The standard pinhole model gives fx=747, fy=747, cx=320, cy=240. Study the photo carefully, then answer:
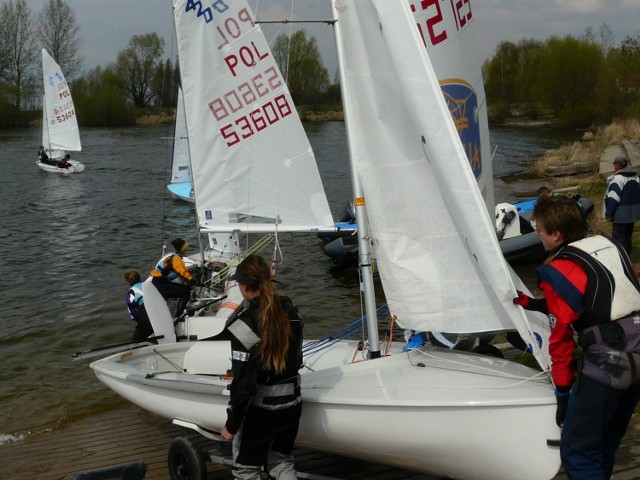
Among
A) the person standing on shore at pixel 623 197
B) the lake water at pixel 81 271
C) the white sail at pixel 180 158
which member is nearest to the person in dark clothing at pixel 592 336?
the lake water at pixel 81 271

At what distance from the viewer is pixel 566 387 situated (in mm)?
3416

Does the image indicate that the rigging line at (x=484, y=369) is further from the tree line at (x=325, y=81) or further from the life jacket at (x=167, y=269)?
the tree line at (x=325, y=81)

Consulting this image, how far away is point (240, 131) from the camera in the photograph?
8.86m

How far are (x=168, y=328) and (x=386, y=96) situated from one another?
4.32 meters

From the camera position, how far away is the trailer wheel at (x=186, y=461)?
4.45 metres

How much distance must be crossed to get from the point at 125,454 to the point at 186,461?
125cm

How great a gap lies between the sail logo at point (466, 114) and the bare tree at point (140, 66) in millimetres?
72201

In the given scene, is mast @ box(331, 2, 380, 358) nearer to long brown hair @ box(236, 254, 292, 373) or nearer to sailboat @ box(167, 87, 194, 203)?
long brown hair @ box(236, 254, 292, 373)

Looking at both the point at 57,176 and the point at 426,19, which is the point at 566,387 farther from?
the point at 57,176

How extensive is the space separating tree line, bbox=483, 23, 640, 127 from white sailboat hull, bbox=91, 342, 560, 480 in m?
38.5

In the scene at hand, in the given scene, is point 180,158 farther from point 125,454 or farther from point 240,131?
point 125,454

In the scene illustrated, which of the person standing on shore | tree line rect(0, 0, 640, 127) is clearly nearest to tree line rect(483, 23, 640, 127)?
tree line rect(0, 0, 640, 127)

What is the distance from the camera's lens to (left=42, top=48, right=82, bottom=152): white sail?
35156mm

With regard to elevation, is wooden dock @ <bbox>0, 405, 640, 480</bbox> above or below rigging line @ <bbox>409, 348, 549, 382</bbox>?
below
